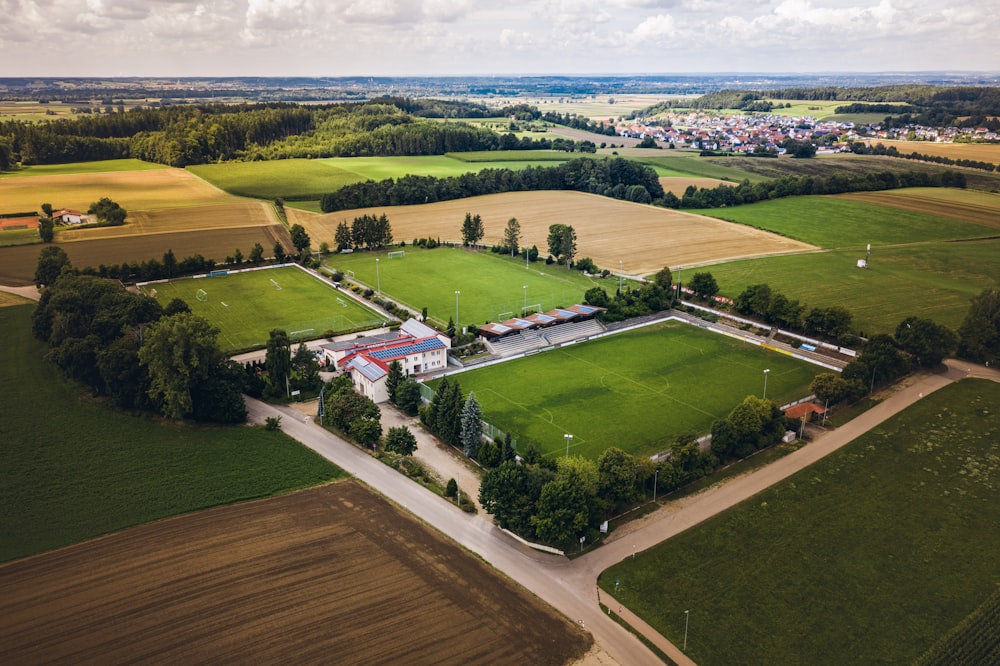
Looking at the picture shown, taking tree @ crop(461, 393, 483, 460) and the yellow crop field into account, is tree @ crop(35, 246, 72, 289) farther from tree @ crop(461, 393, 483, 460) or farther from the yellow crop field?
the yellow crop field

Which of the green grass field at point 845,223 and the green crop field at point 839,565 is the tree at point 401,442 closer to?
the green crop field at point 839,565

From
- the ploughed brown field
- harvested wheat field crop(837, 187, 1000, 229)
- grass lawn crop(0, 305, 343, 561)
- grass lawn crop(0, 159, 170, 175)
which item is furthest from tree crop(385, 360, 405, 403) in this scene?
grass lawn crop(0, 159, 170, 175)

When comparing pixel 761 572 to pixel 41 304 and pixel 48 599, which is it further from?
pixel 41 304

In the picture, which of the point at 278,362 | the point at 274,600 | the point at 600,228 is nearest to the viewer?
the point at 274,600

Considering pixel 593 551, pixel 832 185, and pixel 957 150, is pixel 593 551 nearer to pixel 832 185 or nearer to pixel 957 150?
pixel 832 185

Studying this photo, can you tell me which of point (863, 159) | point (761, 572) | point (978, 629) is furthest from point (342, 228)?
point (863, 159)

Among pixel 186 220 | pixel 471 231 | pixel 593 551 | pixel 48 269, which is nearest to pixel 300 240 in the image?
pixel 471 231
